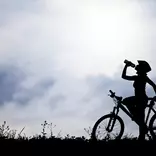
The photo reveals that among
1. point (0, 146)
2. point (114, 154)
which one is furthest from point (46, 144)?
point (114, 154)

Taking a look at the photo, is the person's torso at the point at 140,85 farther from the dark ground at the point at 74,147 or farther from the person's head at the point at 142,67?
the dark ground at the point at 74,147

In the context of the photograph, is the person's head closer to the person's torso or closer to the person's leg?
the person's torso

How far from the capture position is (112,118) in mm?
13477

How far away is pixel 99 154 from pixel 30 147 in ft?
6.08

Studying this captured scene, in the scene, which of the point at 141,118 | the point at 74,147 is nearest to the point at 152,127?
the point at 141,118

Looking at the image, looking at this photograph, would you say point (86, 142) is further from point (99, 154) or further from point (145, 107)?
point (145, 107)

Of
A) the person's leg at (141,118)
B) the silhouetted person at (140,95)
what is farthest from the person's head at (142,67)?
the person's leg at (141,118)

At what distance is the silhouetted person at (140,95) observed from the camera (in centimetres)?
1335

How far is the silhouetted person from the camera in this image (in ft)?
43.8

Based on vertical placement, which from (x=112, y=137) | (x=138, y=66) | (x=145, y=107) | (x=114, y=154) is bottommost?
(x=114, y=154)

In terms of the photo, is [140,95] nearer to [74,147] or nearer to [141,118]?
[141,118]

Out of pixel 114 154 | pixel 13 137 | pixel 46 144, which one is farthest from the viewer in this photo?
pixel 13 137

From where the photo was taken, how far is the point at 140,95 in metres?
13.5

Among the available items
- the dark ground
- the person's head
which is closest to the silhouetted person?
the person's head
